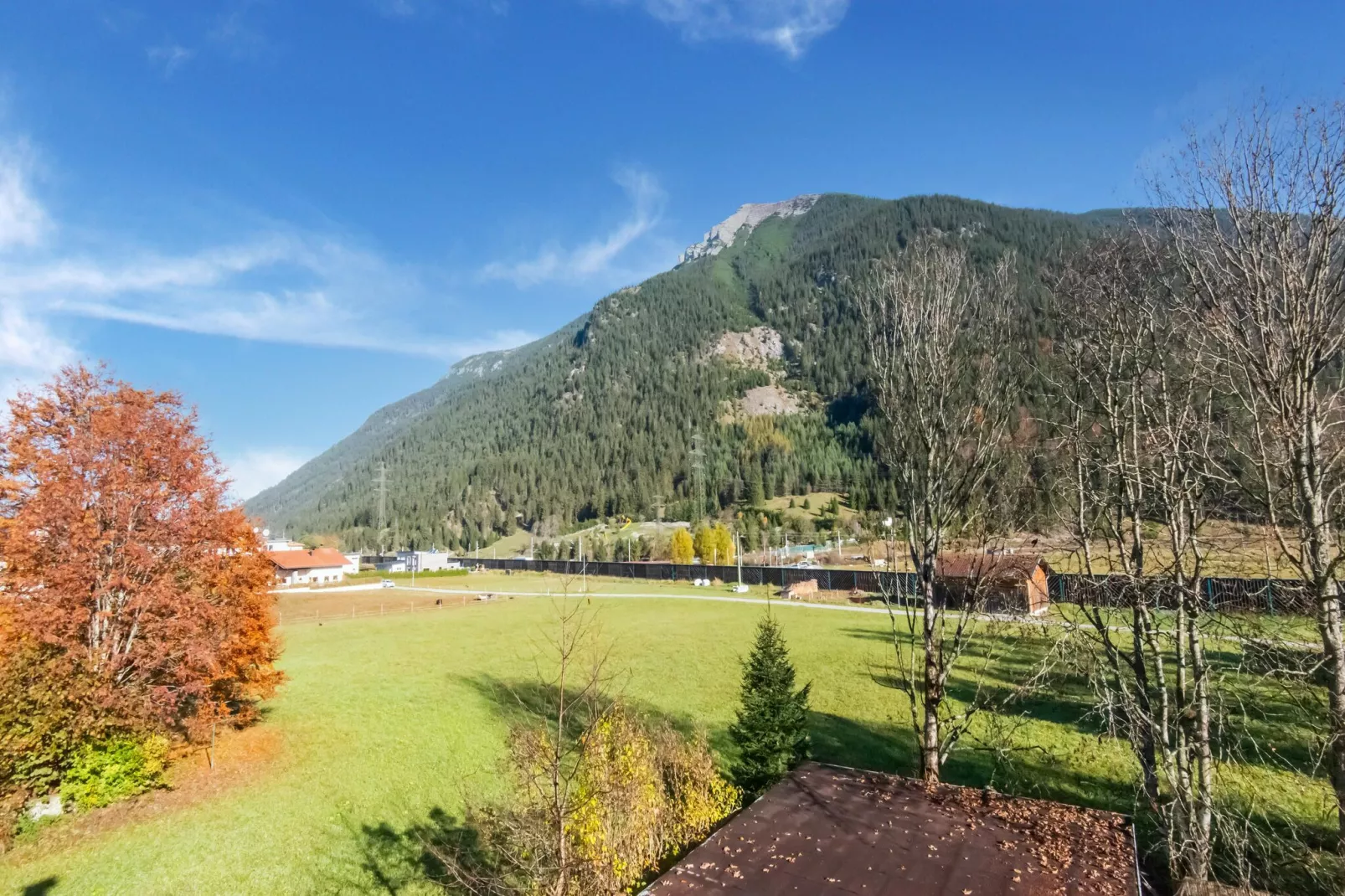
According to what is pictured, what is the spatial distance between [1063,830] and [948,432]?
5880 millimetres

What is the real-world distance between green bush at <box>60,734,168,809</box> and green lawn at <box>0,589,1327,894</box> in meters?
1.17

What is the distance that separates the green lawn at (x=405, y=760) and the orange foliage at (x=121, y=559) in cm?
303

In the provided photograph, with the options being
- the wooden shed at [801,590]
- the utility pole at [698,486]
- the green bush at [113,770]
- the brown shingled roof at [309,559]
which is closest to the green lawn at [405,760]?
the green bush at [113,770]

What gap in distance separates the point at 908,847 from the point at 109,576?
1797cm

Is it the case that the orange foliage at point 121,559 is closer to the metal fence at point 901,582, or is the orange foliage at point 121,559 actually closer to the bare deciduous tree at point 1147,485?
the metal fence at point 901,582

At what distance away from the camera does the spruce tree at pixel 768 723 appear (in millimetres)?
12164

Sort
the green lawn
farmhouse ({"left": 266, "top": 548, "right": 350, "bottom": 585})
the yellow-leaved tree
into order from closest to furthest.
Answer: the green lawn, farmhouse ({"left": 266, "top": 548, "right": 350, "bottom": 585}), the yellow-leaved tree

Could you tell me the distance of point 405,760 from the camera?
17.6 meters

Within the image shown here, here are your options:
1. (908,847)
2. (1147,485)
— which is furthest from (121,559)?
(1147,485)

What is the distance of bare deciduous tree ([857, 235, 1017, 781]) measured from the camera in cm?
1034

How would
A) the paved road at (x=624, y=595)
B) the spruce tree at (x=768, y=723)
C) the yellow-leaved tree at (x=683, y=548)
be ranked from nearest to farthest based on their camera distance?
1. the spruce tree at (x=768, y=723)
2. the paved road at (x=624, y=595)
3. the yellow-leaved tree at (x=683, y=548)

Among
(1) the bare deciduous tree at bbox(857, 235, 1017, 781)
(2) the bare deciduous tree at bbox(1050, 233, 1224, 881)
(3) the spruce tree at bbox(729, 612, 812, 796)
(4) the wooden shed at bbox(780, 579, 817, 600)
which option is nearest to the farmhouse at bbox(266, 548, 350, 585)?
(4) the wooden shed at bbox(780, 579, 817, 600)

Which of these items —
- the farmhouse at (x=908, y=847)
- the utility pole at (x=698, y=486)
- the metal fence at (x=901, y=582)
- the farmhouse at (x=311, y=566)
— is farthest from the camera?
the utility pole at (x=698, y=486)

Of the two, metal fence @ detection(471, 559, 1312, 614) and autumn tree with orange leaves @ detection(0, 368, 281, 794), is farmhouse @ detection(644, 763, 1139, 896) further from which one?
autumn tree with orange leaves @ detection(0, 368, 281, 794)
